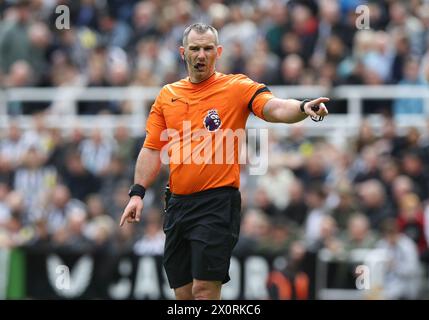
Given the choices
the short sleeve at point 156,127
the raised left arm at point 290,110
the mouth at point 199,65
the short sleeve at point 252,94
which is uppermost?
the mouth at point 199,65

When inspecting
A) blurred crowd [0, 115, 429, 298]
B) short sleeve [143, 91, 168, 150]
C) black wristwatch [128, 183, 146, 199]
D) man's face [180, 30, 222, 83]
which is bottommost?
blurred crowd [0, 115, 429, 298]

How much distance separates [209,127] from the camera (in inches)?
394

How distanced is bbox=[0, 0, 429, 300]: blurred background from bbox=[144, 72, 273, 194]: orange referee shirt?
6.35 metres

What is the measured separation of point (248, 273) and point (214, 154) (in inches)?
267

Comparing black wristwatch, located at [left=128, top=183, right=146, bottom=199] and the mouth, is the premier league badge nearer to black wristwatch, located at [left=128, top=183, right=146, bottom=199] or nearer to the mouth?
the mouth

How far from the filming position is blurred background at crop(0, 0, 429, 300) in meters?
16.5

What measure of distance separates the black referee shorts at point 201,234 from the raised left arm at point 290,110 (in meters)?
0.72

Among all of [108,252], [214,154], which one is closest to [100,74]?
[108,252]

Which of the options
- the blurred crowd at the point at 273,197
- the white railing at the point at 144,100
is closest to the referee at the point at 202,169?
the blurred crowd at the point at 273,197

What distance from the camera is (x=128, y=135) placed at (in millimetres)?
18875

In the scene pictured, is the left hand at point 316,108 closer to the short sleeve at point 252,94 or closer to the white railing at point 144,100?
the short sleeve at point 252,94

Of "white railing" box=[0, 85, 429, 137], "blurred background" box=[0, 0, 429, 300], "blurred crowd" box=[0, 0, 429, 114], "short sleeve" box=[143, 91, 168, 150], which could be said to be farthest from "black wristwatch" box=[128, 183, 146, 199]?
"blurred crowd" box=[0, 0, 429, 114]

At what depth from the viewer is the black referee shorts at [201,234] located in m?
9.88

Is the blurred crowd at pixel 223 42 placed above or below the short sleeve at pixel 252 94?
above
